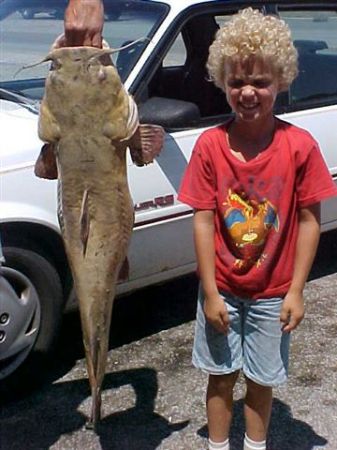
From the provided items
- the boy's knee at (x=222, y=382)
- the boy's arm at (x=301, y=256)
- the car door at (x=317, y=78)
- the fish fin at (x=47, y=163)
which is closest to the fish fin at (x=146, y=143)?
the fish fin at (x=47, y=163)

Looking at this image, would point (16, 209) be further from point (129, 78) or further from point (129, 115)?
point (129, 115)

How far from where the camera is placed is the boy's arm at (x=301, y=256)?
3.38m

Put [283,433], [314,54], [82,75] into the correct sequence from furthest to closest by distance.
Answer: [314,54] → [283,433] → [82,75]

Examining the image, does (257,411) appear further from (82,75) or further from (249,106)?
(82,75)

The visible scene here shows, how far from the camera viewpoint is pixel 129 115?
2914 millimetres

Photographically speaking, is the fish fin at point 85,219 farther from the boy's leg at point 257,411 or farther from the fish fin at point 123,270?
the boy's leg at point 257,411

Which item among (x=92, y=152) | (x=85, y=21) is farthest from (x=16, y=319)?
(x=85, y=21)

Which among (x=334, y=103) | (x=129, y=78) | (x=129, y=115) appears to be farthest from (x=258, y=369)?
(x=334, y=103)

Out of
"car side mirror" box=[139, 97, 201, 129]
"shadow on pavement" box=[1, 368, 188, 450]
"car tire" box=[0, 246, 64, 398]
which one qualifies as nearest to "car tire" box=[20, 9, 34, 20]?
"car side mirror" box=[139, 97, 201, 129]

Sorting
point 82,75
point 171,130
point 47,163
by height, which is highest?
point 82,75

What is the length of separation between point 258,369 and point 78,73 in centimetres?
131

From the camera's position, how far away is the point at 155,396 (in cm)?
458

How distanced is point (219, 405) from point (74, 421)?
2.96 ft

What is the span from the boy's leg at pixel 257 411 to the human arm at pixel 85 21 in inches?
59.2
